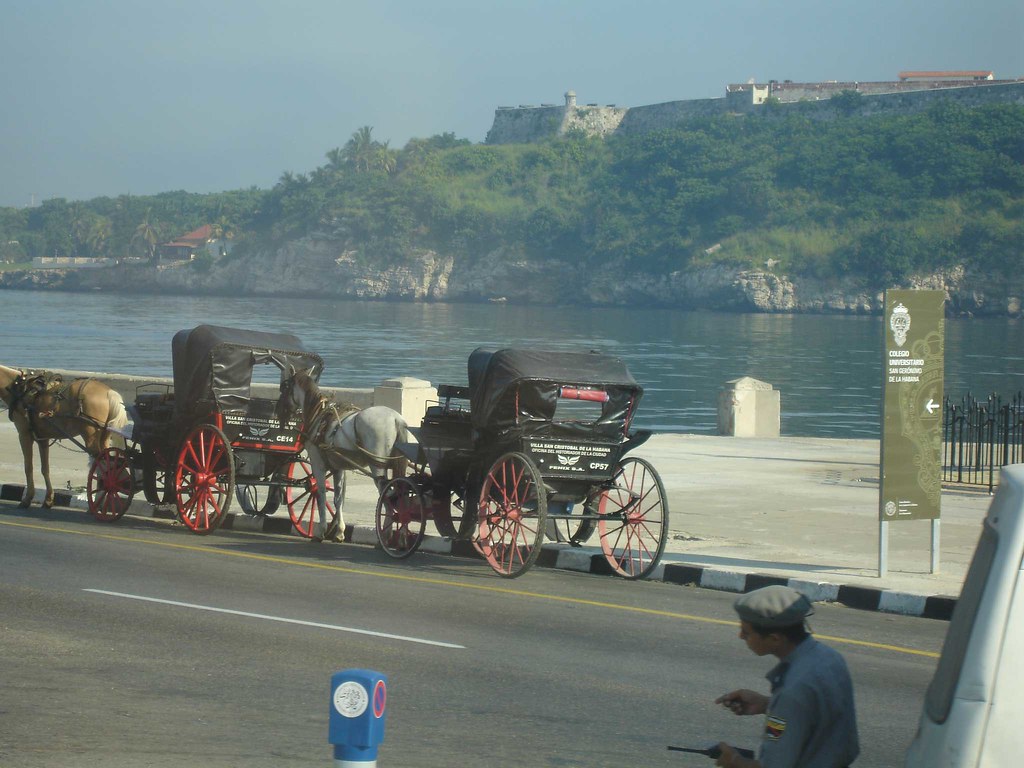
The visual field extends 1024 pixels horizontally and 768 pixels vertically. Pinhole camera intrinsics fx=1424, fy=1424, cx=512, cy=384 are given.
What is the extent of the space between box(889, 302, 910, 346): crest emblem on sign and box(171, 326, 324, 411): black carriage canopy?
5739mm

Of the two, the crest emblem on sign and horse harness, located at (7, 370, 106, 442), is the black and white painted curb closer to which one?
horse harness, located at (7, 370, 106, 442)

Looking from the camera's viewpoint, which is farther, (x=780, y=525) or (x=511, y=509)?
(x=780, y=525)

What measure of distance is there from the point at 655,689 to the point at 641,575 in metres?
4.23

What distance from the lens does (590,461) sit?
1234cm

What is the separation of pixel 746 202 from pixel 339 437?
154 m

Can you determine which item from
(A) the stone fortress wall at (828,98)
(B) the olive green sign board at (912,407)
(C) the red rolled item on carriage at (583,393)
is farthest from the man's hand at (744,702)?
(A) the stone fortress wall at (828,98)

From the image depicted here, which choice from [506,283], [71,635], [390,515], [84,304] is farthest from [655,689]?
[506,283]

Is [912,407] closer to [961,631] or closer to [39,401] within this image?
[961,631]

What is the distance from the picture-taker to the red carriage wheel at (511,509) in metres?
11.7

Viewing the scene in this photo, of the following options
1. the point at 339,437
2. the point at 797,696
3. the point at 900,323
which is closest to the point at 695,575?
the point at 900,323

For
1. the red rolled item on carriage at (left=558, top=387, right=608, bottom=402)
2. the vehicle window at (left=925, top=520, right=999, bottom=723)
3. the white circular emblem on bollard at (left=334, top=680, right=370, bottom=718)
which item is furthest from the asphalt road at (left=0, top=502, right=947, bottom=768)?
the vehicle window at (left=925, top=520, right=999, bottom=723)

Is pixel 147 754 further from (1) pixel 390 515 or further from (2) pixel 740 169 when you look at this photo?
(2) pixel 740 169

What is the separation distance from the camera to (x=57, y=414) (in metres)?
15.9

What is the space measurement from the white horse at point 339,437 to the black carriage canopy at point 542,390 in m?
1.39
